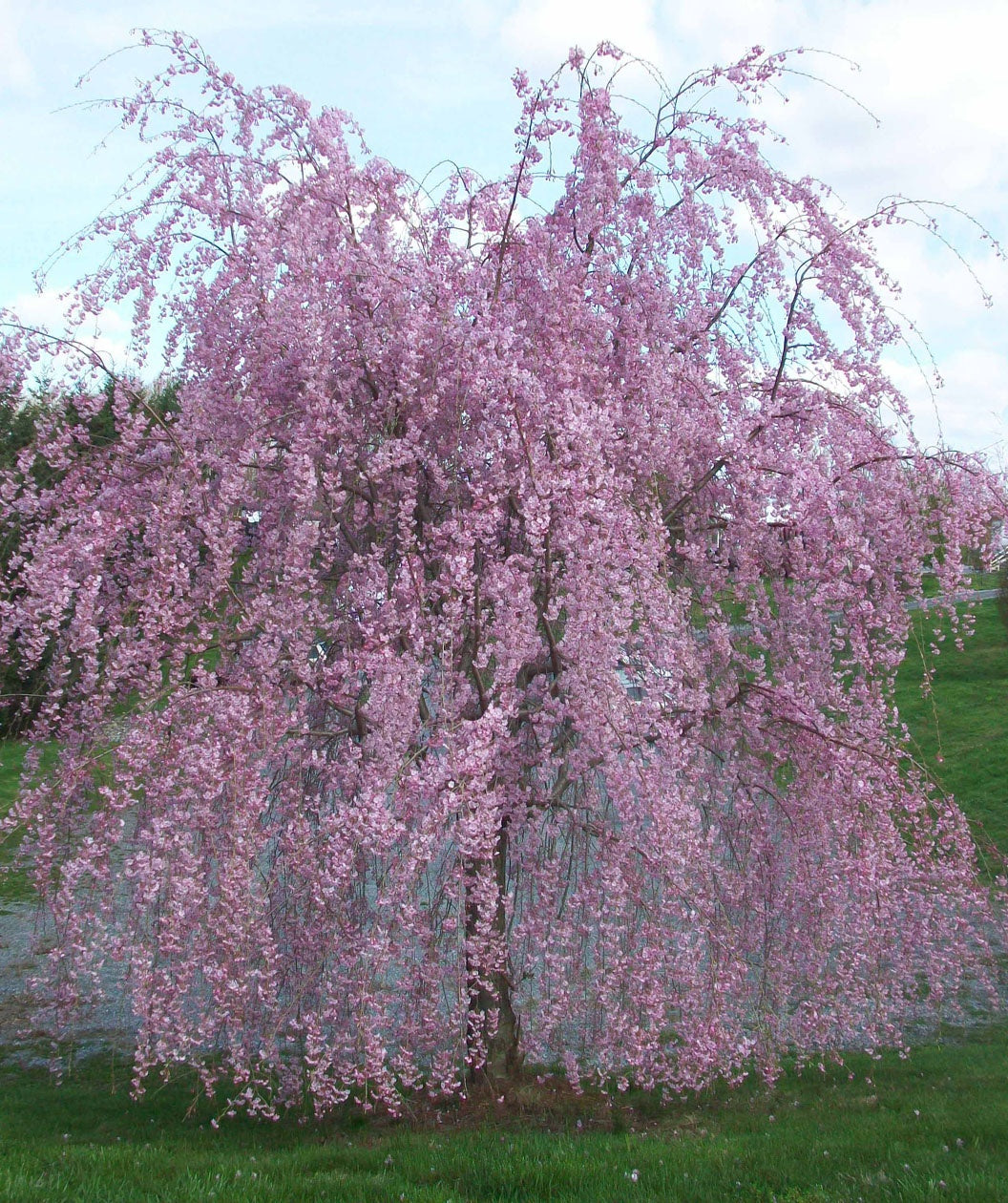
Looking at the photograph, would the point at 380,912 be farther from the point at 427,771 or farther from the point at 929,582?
the point at 929,582

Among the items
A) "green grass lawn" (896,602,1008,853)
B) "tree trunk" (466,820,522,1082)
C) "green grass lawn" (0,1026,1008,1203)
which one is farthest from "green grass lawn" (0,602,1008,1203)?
"green grass lawn" (896,602,1008,853)

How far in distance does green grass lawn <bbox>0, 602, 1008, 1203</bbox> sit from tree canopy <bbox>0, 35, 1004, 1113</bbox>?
33 centimetres

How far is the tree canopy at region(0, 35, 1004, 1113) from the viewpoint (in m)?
4.53

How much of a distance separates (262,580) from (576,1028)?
157 inches

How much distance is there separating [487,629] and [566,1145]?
7.85ft

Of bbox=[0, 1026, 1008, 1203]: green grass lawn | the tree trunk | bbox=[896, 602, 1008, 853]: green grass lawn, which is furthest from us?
bbox=[896, 602, 1008, 853]: green grass lawn

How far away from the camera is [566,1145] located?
4.57 m

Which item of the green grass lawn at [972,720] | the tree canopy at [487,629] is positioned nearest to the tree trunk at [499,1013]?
the tree canopy at [487,629]

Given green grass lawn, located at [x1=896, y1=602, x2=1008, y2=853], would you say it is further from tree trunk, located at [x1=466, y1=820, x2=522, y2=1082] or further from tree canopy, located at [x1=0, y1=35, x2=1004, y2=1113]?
tree trunk, located at [x1=466, y1=820, x2=522, y2=1082]

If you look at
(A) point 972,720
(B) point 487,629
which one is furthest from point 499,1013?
(A) point 972,720

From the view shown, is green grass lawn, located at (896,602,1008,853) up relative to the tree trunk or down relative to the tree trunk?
up

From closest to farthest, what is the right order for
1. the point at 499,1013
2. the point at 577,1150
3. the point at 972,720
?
the point at 577,1150, the point at 499,1013, the point at 972,720

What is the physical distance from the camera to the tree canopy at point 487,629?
4.53 metres

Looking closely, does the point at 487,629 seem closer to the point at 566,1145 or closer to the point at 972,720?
the point at 566,1145
